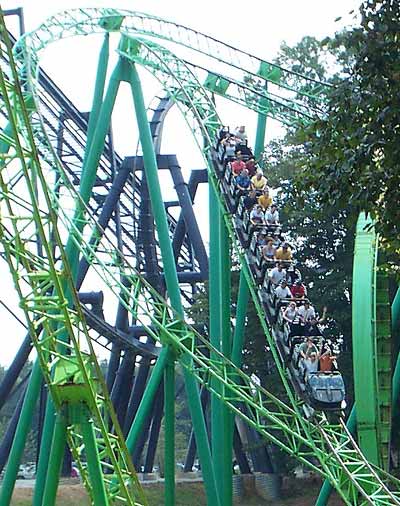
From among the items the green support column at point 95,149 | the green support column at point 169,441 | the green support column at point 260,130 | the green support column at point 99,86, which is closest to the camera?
the green support column at point 169,441

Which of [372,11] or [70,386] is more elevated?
[372,11]

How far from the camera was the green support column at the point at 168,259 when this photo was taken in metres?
13.0

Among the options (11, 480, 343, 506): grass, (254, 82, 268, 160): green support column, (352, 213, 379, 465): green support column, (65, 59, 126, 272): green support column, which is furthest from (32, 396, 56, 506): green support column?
(254, 82, 268, 160): green support column

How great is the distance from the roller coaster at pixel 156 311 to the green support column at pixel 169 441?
0.06 feet

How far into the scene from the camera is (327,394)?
36.4 feet

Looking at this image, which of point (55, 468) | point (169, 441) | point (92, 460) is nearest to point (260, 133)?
point (169, 441)

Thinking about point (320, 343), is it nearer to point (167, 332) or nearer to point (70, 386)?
point (167, 332)

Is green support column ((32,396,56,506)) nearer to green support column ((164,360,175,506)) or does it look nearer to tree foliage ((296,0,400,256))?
green support column ((164,360,175,506))

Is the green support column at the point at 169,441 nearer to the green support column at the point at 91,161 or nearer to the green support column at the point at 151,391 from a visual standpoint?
the green support column at the point at 151,391

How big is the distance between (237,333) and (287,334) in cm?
335

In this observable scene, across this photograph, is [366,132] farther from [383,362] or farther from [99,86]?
[99,86]

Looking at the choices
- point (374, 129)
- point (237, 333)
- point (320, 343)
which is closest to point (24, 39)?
point (237, 333)

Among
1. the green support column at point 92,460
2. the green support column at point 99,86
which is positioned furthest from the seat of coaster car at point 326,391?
the green support column at point 99,86

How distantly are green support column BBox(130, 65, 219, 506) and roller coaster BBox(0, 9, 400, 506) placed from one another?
0.02m
